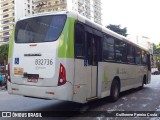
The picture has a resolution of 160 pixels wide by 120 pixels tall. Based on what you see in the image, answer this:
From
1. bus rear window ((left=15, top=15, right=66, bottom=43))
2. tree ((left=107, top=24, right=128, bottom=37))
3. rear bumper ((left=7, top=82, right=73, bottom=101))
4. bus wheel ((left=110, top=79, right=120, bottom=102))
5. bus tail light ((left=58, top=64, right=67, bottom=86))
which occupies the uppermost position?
tree ((left=107, top=24, right=128, bottom=37))

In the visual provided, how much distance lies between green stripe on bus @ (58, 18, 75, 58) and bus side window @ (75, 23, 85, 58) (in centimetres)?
25

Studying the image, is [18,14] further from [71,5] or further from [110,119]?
[110,119]

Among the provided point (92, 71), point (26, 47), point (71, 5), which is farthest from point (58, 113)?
point (71, 5)

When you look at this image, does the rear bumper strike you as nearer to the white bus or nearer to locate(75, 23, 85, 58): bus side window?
the white bus

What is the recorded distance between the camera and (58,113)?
28.6 ft

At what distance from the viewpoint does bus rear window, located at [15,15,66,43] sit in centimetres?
788

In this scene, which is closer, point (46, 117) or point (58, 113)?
point (46, 117)

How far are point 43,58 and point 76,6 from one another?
92865 mm

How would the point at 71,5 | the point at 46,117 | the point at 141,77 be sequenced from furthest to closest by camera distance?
the point at 71,5 → the point at 141,77 → the point at 46,117

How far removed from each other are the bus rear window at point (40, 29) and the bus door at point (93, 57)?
115cm

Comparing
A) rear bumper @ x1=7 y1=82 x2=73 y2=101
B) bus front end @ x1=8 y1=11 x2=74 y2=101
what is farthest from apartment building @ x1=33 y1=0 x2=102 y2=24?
rear bumper @ x1=7 y1=82 x2=73 y2=101

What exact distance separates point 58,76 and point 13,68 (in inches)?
70.8

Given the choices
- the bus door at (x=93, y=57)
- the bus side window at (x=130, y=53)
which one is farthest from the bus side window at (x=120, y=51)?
the bus door at (x=93, y=57)

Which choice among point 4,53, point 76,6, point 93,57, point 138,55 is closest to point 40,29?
point 93,57
